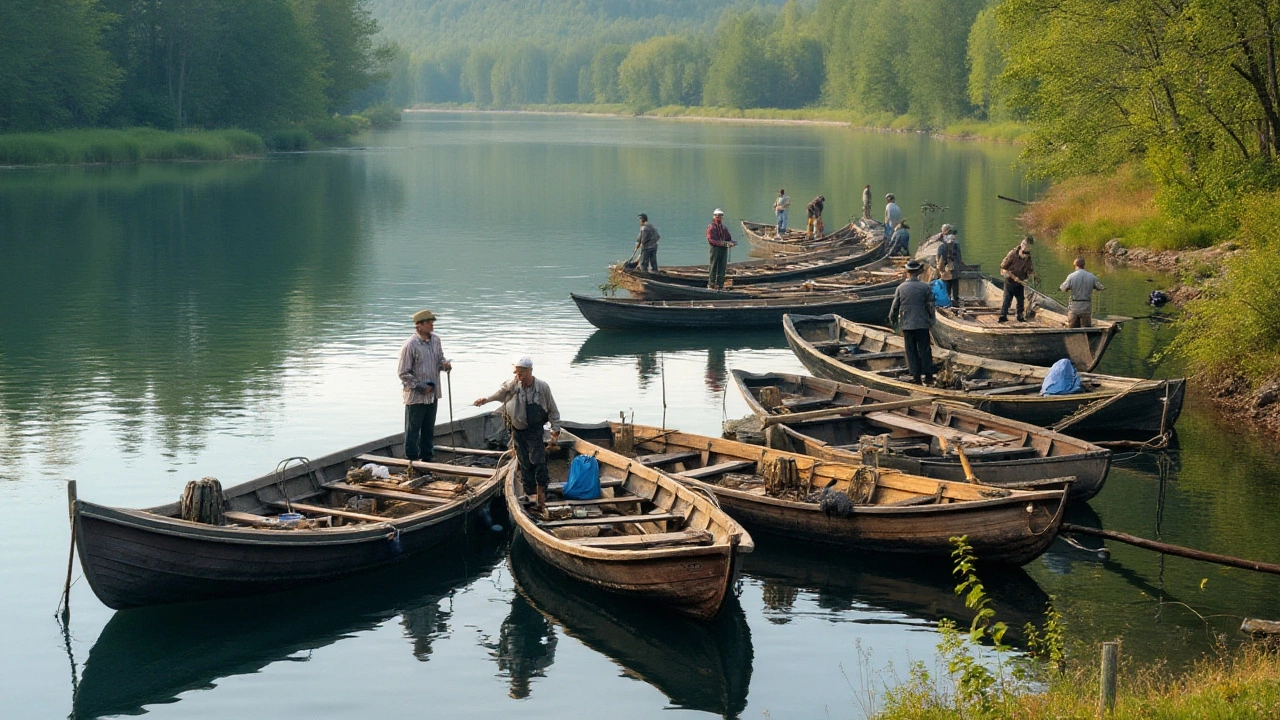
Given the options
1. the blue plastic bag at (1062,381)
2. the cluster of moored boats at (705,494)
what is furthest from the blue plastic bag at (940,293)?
the blue plastic bag at (1062,381)

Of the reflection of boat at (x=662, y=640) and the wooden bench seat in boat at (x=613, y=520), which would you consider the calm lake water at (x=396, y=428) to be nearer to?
the reflection of boat at (x=662, y=640)

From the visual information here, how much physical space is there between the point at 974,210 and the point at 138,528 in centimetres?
4880

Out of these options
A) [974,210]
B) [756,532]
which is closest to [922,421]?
[756,532]

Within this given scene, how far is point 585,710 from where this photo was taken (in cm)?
1197

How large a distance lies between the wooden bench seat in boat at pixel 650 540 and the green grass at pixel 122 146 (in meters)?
65.1

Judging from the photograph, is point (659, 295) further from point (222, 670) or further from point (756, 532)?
point (222, 670)

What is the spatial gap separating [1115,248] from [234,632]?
3316 centimetres

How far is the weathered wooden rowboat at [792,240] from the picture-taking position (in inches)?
1655

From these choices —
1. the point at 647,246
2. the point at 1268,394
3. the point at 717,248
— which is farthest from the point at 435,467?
the point at 647,246

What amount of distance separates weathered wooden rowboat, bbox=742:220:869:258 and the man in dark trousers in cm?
1837

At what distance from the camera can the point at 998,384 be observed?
21.6 metres

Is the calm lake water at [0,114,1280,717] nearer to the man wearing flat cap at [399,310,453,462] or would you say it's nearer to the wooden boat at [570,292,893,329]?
the wooden boat at [570,292,893,329]

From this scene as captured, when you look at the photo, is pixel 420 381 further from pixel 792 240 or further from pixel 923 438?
pixel 792 240

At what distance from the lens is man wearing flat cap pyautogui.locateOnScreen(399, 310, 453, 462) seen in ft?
54.6
